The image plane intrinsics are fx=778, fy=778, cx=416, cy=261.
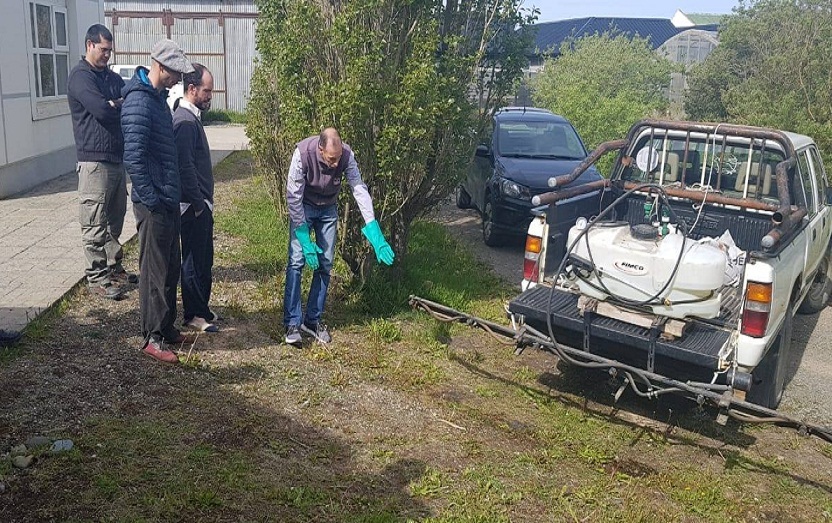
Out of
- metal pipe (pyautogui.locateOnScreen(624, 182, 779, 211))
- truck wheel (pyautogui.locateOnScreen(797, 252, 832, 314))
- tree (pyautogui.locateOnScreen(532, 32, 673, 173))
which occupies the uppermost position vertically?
tree (pyautogui.locateOnScreen(532, 32, 673, 173))

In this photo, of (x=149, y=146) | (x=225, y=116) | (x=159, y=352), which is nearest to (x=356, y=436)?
(x=159, y=352)

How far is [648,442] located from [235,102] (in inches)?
873

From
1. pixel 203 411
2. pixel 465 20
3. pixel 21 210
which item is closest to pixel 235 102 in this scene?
pixel 21 210

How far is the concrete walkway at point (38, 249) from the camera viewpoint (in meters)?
6.41

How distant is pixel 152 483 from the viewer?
3979mm

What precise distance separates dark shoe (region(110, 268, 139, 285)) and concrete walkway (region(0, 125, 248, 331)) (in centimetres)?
32

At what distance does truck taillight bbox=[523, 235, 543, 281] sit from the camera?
591cm

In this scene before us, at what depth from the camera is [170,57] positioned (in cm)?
519

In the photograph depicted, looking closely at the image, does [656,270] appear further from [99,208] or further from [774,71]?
[774,71]

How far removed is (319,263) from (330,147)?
963 millimetres

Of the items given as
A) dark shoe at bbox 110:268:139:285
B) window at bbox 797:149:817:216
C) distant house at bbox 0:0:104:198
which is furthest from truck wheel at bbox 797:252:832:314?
distant house at bbox 0:0:104:198

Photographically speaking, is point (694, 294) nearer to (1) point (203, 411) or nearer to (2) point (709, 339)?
(2) point (709, 339)

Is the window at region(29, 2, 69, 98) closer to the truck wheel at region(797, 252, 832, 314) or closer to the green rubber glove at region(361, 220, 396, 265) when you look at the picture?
the green rubber glove at region(361, 220, 396, 265)

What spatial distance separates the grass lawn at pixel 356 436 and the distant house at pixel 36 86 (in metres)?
5.30
